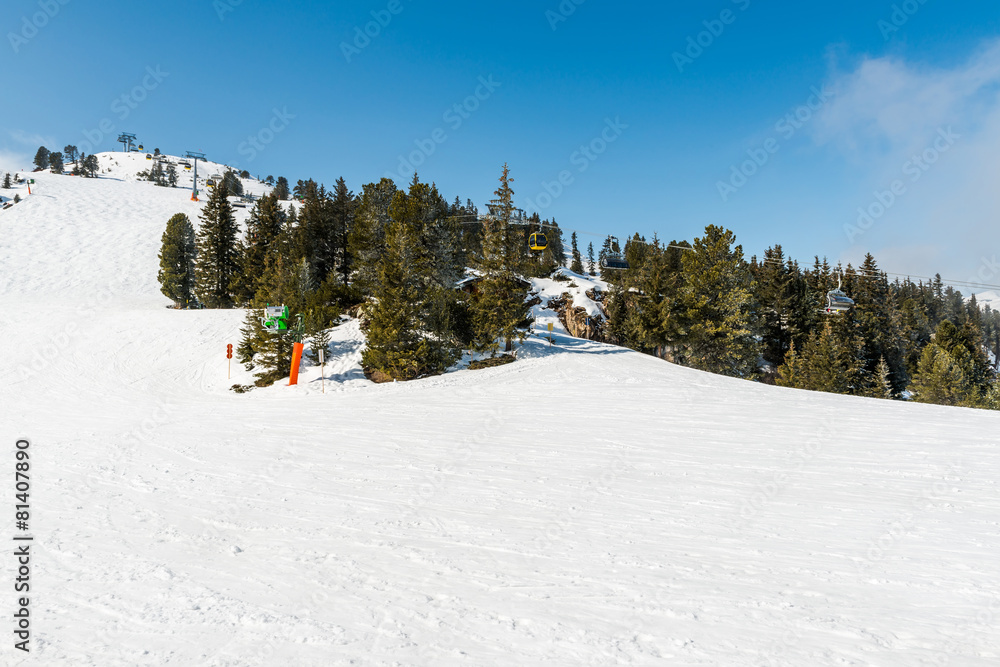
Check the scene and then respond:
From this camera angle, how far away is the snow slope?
439cm

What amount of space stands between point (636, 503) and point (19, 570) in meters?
8.78

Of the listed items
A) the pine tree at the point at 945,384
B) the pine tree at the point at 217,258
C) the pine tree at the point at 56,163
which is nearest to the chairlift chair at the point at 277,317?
the pine tree at the point at 217,258

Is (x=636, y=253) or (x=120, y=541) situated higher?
(x=636, y=253)

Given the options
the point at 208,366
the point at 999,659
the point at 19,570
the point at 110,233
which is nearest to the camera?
the point at 999,659

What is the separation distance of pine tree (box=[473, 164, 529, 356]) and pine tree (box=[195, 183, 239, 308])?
102 feet

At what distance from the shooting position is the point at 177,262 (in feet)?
154

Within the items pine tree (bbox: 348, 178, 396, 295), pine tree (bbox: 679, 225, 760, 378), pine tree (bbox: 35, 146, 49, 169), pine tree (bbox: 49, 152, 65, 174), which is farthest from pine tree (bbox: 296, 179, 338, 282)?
pine tree (bbox: 35, 146, 49, 169)

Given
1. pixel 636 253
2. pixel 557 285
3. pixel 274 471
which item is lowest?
pixel 274 471

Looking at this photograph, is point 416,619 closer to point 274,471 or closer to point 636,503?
point 636,503

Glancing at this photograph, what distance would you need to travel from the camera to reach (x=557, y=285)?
62.3 meters

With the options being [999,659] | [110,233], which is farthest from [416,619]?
[110,233]

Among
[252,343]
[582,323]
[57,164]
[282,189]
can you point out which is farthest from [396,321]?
[57,164]

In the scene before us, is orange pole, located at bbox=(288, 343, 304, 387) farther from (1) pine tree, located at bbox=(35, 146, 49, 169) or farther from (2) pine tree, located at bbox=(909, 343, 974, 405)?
(1) pine tree, located at bbox=(35, 146, 49, 169)

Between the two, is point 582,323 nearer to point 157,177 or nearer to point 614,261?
point 614,261
